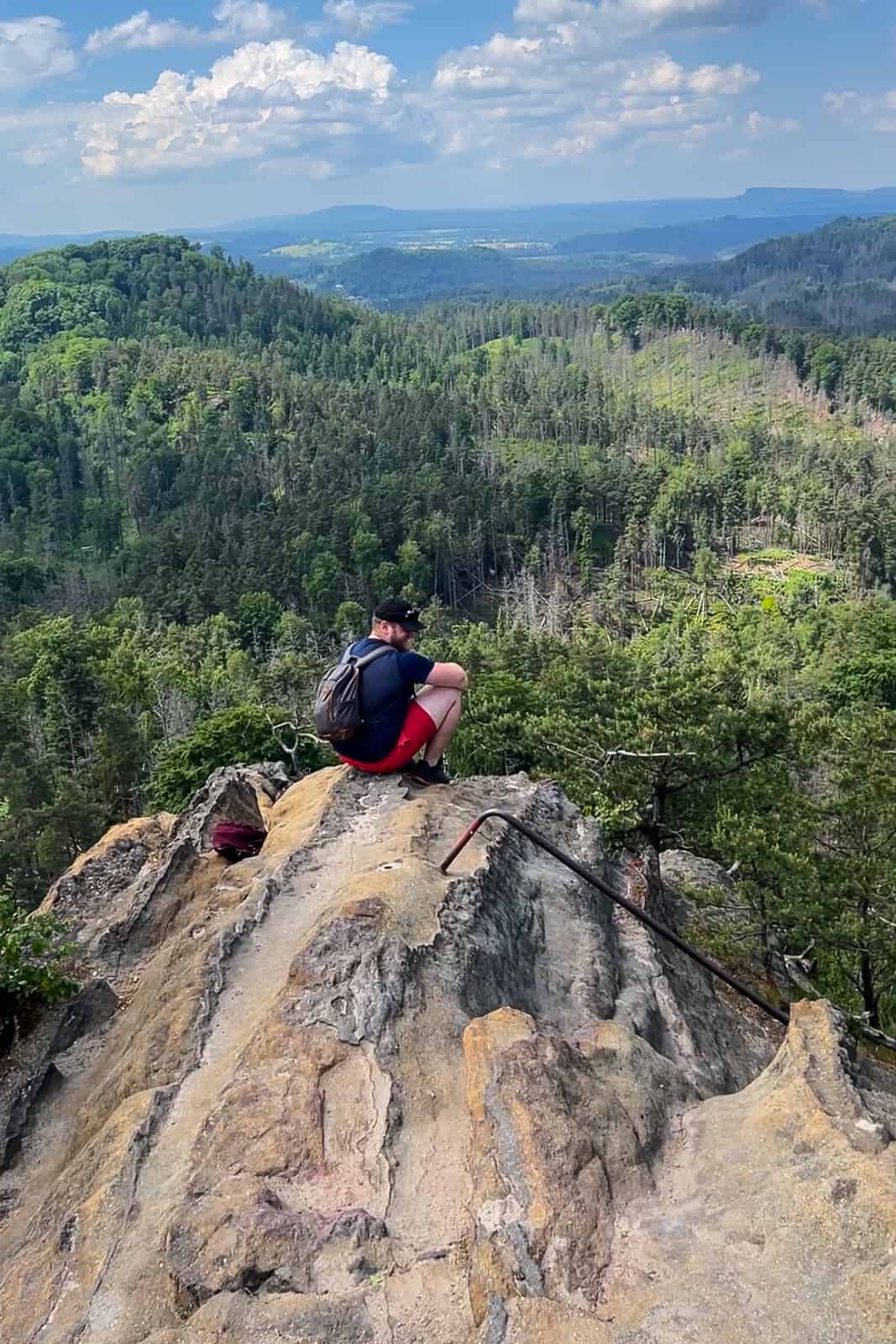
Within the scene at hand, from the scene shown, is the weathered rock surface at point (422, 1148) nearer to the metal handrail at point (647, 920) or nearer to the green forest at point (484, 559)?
the metal handrail at point (647, 920)

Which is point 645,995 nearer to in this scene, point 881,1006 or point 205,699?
point 881,1006

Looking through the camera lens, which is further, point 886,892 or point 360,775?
point 886,892

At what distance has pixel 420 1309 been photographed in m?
4.78

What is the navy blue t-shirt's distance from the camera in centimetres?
983

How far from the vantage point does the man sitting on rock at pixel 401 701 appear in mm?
9852

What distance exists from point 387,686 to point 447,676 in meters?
0.62

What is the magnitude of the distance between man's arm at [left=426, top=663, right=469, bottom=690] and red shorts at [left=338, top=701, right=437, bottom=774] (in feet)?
1.16

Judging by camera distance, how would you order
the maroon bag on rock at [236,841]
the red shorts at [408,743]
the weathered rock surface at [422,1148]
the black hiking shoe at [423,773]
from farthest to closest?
the maroon bag on rock at [236,841] < the black hiking shoe at [423,773] < the red shorts at [408,743] < the weathered rock surface at [422,1148]

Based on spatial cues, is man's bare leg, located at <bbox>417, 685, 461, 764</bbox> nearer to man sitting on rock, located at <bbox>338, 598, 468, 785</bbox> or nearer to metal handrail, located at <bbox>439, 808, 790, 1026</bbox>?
man sitting on rock, located at <bbox>338, 598, 468, 785</bbox>

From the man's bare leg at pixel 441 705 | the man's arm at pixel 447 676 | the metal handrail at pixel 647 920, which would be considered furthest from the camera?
the man's bare leg at pixel 441 705

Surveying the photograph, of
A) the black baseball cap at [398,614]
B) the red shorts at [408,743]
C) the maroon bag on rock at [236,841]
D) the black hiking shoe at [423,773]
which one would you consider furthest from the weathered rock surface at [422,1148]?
the maroon bag on rock at [236,841]

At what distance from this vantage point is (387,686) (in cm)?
984

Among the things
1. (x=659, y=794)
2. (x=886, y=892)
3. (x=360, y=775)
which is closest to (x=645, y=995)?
(x=360, y=775)

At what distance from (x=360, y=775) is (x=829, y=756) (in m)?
11.6
